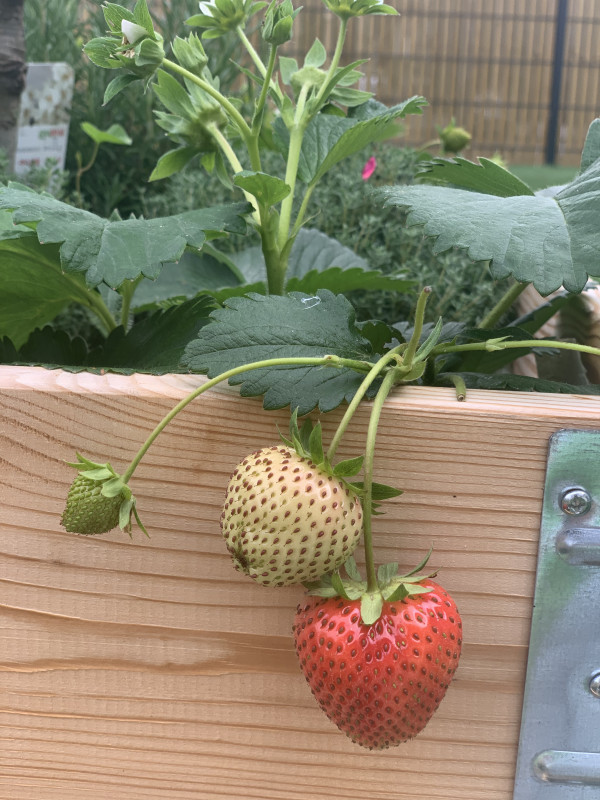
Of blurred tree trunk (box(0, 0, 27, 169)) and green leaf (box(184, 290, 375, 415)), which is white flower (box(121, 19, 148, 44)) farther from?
blurred tree trunk (box(0, 0, 27, 169))

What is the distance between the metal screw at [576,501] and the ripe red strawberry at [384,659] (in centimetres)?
10

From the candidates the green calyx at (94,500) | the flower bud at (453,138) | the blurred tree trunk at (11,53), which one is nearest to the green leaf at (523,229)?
the green calyx at (94,500)

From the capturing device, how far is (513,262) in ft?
1.49

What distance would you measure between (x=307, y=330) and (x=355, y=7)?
251 mm

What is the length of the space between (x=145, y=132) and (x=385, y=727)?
115cm

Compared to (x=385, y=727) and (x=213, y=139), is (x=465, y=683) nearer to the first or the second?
(x=385, y=727)

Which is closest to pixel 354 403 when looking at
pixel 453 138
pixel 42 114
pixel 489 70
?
pixel 42 114

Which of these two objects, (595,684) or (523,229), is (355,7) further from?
(595,684)

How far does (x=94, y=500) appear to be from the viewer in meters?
0.40

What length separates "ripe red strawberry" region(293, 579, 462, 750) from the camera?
404mm

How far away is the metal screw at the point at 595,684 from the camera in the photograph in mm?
500

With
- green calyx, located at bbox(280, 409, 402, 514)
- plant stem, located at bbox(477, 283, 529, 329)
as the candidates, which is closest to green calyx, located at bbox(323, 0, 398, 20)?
plant stem, located at bbox(477, 283, 529, 329)

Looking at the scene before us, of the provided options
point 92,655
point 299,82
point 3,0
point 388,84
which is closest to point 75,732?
point 92,655

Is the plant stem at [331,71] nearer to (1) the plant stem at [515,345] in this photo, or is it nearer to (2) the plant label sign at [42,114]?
(1) the plant stem at [515,345]
